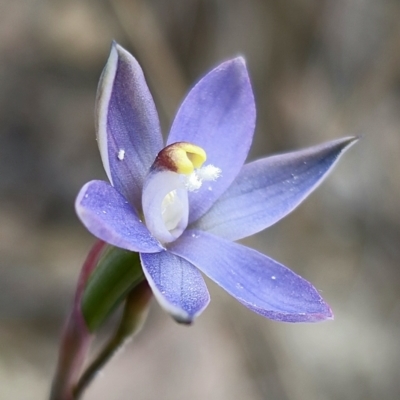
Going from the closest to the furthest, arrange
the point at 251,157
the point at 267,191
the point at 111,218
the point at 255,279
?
the point at 111,218 < the point at 255,279 < the point at 267,191 < the point at 251,157

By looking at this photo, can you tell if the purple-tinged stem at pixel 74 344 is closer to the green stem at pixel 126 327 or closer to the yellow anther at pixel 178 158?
the green stem at pixel 126 327

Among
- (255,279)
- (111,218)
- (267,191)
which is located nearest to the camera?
(111,218)

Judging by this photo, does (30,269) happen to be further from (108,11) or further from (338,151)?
(338,151)

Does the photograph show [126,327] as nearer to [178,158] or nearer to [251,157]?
[178,158]

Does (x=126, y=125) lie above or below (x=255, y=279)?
above

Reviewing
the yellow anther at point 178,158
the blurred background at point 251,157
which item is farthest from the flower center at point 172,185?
the blurred background at point 251,157

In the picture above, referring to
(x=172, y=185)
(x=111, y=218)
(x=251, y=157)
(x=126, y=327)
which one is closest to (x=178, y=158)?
(x=172, y=185)

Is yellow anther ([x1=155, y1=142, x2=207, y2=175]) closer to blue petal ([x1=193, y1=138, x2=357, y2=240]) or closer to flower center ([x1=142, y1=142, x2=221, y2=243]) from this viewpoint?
flower center ([x1=142, y1=142, x2=221, y2=243])

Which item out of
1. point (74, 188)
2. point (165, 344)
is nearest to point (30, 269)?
point (74, 188)
